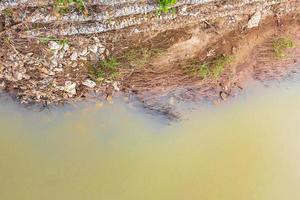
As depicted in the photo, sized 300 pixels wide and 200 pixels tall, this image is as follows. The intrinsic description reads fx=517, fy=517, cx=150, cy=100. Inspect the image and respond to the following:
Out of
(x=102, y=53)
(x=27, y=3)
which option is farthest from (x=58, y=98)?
(x=27, y=3)

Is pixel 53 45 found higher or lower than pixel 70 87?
higher

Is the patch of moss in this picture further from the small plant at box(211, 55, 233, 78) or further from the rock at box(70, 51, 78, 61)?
the rock at box(70, 51, 78, 61)

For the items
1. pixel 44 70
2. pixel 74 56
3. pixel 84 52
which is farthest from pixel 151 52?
pixel 44 70

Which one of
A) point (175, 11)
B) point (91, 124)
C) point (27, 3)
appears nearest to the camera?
point (27, 3)

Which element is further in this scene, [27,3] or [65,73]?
[65,73]

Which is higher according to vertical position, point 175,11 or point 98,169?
point 175,11

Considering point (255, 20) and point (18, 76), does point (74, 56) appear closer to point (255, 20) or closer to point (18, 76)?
point (18, 76)

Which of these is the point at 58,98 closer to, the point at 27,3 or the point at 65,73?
the point at 65,73
